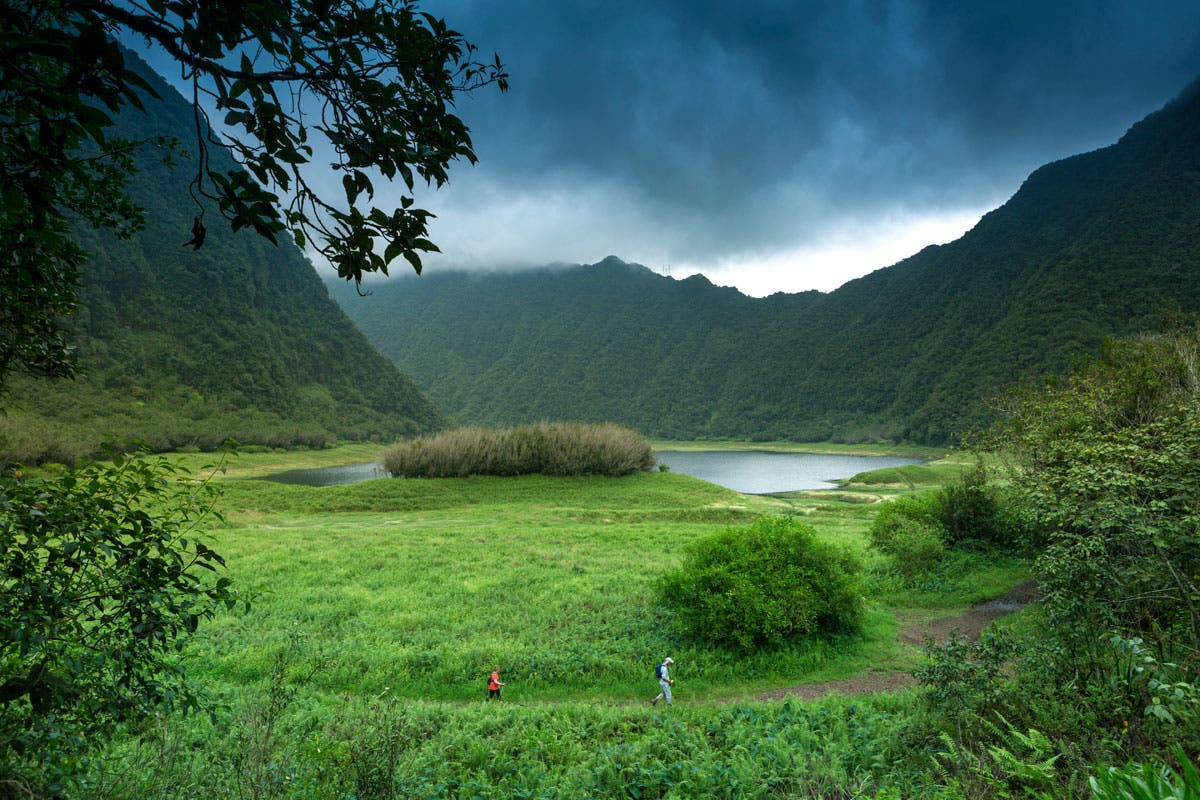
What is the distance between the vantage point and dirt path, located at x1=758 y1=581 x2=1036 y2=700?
8.77 m

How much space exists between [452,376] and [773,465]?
Result: 5388 inches

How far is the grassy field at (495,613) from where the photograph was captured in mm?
9016

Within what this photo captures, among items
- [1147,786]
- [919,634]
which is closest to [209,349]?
[919,634]

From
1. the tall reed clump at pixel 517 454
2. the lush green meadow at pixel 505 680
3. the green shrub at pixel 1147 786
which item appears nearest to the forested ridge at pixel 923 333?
the lush green meadow at pixel 505 680

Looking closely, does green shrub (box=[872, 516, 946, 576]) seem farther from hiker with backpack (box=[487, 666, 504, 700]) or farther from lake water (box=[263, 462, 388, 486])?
lake water (box=[263, 462, 388, 486])

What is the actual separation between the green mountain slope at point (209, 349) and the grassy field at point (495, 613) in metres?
55.8

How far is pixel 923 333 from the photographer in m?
130

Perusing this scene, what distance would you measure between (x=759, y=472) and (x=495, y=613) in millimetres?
62796

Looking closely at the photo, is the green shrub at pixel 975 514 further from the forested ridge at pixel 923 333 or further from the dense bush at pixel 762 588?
the forested ridge at pixel 923 333

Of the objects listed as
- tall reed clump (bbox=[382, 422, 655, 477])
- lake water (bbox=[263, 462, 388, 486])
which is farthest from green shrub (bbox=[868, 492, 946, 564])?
lake water (bbox=[263, 462, 388, 486])

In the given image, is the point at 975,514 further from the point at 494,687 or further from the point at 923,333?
the point at 923,333

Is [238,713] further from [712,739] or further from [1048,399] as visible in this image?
[1048,399]

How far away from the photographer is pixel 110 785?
4145 millimetres

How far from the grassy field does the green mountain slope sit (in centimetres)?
5577
